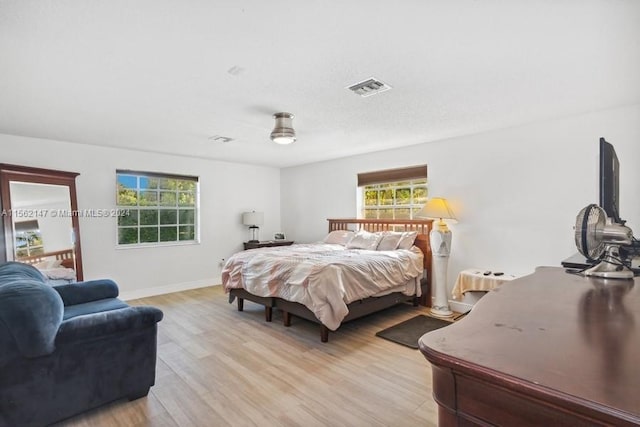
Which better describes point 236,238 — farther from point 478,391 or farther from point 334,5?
point 478,391

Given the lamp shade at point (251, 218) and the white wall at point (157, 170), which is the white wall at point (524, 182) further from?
the white wall at point (157, 170)

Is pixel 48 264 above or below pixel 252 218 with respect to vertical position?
below

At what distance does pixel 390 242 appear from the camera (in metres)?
4.60

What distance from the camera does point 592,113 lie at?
3.31m

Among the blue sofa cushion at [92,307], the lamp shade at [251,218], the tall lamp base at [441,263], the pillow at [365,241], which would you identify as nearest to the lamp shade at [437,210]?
the tall lamp base at [441,263]

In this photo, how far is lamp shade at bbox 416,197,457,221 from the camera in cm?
415

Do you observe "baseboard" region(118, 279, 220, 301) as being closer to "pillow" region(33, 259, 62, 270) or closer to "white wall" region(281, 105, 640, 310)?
"pillow" region(33, 259, 62, 270)

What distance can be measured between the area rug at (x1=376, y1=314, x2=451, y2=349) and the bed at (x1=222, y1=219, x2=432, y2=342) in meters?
0.29

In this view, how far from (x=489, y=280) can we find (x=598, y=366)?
330cm

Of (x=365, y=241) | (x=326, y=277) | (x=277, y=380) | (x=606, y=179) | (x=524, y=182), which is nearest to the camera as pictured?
(x=606, y=179)

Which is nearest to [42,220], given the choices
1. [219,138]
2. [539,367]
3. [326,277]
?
[219,138]

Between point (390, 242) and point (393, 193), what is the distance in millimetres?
1002

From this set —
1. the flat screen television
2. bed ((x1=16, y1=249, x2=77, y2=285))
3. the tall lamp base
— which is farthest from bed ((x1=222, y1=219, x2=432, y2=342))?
the flat screen television

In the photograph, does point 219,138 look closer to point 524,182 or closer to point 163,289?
point 163,289
